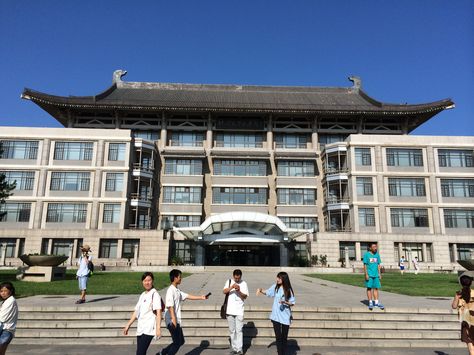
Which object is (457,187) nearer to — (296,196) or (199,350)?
(296,196)

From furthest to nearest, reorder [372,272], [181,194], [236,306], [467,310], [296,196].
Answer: [296,196]
[181,194]
[372,272]
[236,306]
[467,310]

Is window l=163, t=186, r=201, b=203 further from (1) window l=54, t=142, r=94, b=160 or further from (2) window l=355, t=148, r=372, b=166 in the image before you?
(2) window l=355, t=148, r=372, b=166

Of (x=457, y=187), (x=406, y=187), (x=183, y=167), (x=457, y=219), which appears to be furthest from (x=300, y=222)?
(x=457, y=187)

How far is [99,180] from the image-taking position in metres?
35.7

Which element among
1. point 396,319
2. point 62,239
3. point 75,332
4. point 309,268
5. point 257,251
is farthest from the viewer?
point 257,251

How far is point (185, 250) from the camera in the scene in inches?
1447

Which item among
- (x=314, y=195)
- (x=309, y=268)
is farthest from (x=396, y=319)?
(x=314, y=195)

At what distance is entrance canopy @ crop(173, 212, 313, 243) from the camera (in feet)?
102

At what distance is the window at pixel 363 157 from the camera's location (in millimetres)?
36625

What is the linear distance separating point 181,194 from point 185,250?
6.05 m

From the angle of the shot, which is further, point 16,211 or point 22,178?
point 22,178

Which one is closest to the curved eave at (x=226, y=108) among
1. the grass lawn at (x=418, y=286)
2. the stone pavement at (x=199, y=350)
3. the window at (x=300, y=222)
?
the window at (x=300, y=222)

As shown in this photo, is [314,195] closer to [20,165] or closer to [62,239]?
[62,239]

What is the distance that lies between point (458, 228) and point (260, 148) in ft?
70.2
